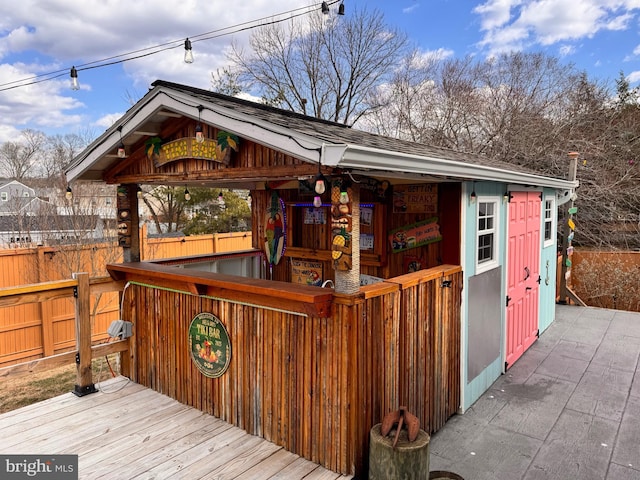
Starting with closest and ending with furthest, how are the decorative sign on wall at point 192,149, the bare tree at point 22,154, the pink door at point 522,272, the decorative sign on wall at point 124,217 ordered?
the decorative sign on wall at point 192,149, the decorative sign on wall at point 124,217, the pink door at point 522,272, the bare tree at point 22,154

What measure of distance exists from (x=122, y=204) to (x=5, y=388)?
4525mm

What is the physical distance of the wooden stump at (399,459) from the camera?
94.1 inches

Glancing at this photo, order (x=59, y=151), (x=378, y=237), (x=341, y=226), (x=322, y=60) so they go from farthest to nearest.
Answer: (x=322, y=60), (x=59, y=151), (x=378, y=237), (x=341, y=226)

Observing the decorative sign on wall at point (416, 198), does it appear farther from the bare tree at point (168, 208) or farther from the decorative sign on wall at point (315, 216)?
the bare tree at point (168, 208)

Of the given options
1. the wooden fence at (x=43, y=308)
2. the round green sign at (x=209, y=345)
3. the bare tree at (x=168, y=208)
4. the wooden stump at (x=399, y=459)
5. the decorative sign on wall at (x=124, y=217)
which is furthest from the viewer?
the bare tree at (x=168, y=208)

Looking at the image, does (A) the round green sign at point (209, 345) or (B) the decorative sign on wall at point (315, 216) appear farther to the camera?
(B) the decorative sign on wall at point (315, 216)

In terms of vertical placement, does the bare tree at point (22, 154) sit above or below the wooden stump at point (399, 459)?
above

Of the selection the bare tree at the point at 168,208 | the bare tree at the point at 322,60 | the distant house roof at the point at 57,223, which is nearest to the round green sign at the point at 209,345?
the distant house roof at the point at 57,223

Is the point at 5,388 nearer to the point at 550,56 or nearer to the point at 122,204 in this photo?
the point at 122,204

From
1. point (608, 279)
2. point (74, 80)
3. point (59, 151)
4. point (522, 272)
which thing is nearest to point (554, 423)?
point (522, 272)

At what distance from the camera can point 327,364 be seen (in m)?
2.63

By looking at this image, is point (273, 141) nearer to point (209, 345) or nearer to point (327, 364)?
point (327, 364)

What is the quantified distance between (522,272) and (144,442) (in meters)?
4.50

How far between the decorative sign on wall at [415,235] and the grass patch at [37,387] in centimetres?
423
